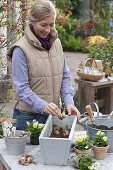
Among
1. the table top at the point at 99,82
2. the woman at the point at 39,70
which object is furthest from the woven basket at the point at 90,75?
the woman at the point at 39,70

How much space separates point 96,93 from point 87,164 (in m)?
3.86

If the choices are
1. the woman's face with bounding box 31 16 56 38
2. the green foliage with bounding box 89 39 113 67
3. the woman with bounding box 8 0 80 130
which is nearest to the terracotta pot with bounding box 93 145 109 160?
the woman with bounding box 8 0 80 130

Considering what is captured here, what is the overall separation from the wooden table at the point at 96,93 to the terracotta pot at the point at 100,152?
3.16 m

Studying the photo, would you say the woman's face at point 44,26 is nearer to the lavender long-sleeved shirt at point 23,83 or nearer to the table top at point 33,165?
the lavender long-sleeved shirt at point 23,83

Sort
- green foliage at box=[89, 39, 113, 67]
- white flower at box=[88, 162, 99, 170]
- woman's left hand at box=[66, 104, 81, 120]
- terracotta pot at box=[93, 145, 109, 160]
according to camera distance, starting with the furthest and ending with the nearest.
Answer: green foliage at box=[89, 39, 113, 67], woman's left hand at box=[66, 104, 81, 120], terracotta pot at box=[93, 145, 109, 160], white flower at box=[88, 162, 99, 170]

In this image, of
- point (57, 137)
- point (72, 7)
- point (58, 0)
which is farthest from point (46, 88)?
point (72, 7)

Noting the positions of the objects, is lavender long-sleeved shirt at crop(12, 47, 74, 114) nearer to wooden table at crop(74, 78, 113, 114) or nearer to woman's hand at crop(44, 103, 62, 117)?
woman's hand at crop(44, 103, 62, 117)

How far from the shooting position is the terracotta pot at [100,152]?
8.04 ft

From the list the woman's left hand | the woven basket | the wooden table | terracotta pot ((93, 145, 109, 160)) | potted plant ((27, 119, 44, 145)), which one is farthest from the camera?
the wooden table

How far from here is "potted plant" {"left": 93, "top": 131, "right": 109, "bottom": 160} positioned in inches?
96.7

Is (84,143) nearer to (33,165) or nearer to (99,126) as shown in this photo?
(99,126)

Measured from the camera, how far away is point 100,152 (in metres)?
2.46

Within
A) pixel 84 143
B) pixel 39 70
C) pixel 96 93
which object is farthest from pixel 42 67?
pixel 96 93

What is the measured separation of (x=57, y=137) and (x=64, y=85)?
0.59m
